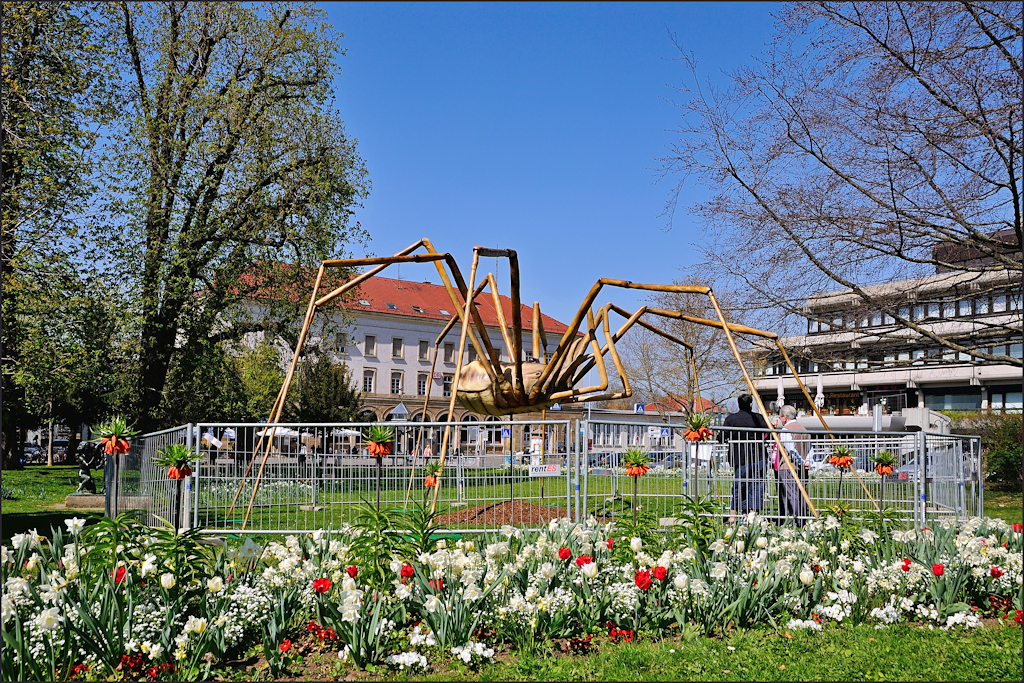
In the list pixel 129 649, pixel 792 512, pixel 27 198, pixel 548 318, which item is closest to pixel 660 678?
pixel 129 649

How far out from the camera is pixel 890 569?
573cm

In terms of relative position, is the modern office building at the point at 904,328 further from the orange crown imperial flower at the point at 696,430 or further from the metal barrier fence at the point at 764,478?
the orange crown imperial flower at the point at 696,430

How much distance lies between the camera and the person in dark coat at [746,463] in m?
8.11

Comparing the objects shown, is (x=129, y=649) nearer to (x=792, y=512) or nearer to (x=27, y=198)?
(x=792, y=512)

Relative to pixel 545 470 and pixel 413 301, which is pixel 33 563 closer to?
pixel 545 470

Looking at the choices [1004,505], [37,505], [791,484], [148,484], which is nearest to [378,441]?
[148,484]

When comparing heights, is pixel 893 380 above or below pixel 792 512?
above

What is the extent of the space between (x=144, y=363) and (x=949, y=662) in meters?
20.3

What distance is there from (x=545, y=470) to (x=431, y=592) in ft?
10.1

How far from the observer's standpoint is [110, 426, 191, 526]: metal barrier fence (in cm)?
745

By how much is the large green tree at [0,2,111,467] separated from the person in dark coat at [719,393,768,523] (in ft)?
42.9

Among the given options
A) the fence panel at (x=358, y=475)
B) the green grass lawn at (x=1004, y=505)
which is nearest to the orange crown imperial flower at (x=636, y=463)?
the fence panel at (x=358, y=475)

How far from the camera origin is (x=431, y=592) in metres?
4.96

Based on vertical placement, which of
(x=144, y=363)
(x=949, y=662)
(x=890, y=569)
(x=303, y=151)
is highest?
(x=303, y=151)
